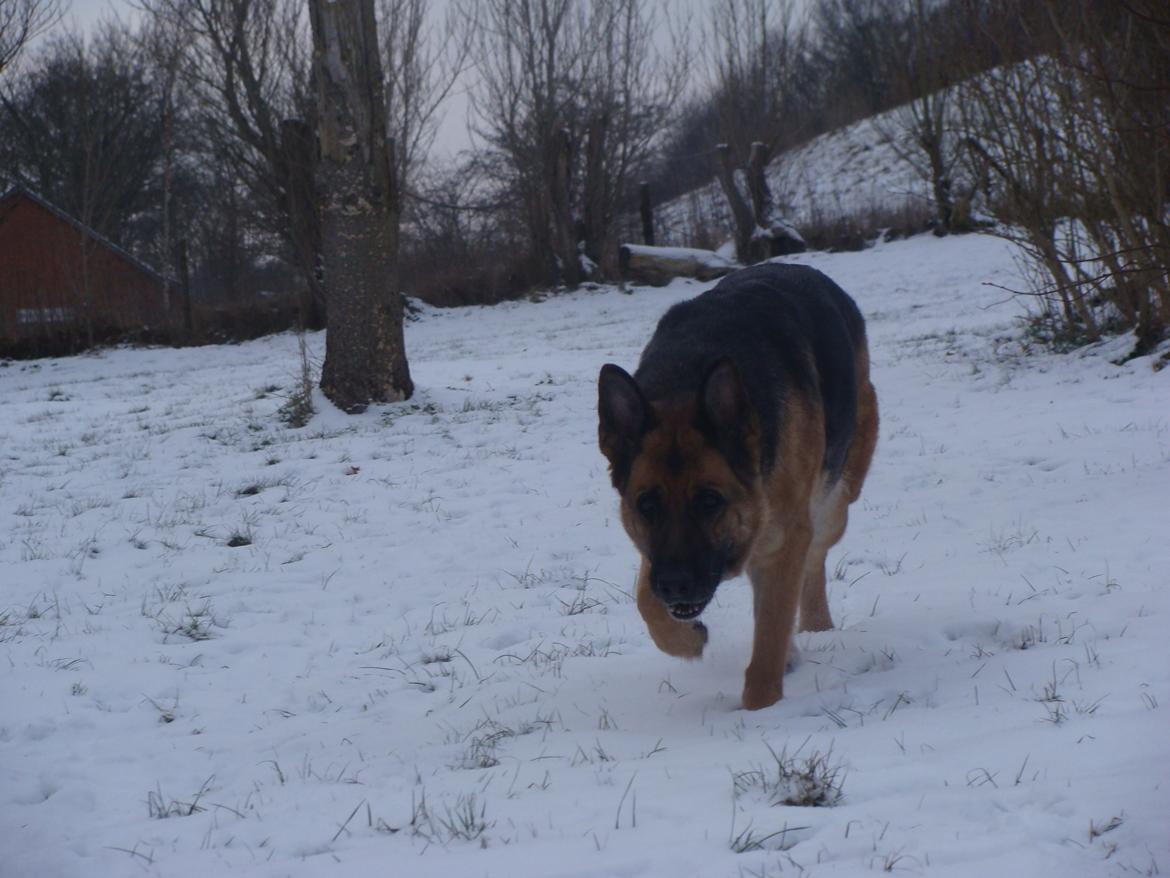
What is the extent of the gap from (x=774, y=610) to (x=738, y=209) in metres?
28.0

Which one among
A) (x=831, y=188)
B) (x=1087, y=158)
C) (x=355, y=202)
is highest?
(x=831, y=188)

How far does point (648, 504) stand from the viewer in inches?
149

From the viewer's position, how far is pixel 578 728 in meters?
3.81

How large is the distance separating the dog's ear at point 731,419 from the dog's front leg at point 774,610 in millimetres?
397

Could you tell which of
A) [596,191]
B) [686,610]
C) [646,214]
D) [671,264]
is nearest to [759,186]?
[646,214]

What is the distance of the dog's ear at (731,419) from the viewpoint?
3.76m

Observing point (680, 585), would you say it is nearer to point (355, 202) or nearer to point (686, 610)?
point (686, 610)

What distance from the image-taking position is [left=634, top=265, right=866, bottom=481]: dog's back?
162 inches

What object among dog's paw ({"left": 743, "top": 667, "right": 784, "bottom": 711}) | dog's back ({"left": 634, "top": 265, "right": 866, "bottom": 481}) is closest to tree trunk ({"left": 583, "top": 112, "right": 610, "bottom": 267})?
dog's back ({"left": 634, "top": 265, "right": 866, "bottom": 481})

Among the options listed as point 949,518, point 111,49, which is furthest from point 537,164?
point 949,518

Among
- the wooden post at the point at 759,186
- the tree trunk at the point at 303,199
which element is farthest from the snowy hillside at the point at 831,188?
the tree trunk at the point at 303,199

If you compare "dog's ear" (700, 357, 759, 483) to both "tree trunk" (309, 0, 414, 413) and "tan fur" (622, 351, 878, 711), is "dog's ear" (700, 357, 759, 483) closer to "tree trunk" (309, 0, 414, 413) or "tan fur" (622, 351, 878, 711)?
"tan fur" (622, 351, 878, 711)

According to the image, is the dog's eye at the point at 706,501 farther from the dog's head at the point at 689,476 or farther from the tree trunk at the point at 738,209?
the tree trunk at the point at 738,209

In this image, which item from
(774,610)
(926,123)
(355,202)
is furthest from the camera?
(926,123)
